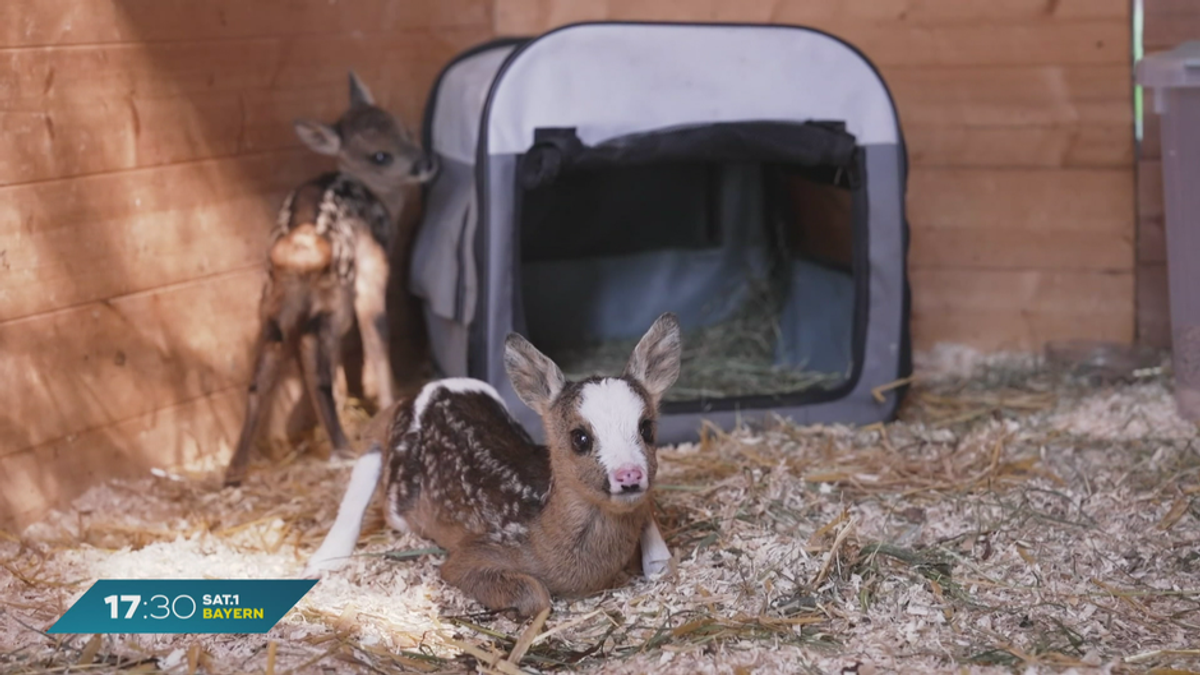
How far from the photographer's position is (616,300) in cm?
586

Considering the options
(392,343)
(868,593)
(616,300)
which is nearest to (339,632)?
(868,593)

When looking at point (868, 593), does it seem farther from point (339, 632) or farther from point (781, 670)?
point (339, 632)

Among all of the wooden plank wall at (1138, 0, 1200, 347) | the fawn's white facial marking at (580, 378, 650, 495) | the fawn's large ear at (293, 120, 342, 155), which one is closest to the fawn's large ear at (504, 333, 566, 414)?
the fawn's white facial marking at (580, 378, 650, 495)

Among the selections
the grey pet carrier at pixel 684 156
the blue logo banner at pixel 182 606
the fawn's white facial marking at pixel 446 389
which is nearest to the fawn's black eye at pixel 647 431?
the fawn's white facial marking at pixel 446 389

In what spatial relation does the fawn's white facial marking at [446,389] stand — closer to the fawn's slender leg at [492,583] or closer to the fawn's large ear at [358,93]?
the fawn's slender leg at [492,583]

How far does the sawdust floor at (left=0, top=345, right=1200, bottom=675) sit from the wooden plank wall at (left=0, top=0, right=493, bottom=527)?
0.23 m

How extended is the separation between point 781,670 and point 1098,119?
3330 mm

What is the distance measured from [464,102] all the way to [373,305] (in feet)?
2.77

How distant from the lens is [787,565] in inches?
130

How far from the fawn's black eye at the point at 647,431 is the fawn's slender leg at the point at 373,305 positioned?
6.63ft

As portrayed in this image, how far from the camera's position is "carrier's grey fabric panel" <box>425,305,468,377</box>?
4.77m

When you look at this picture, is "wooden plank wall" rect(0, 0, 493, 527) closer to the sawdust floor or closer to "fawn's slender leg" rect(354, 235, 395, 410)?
the sawdust floor

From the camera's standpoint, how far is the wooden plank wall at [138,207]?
3846 millimetres

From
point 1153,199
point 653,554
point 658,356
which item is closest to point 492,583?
point 653,554
